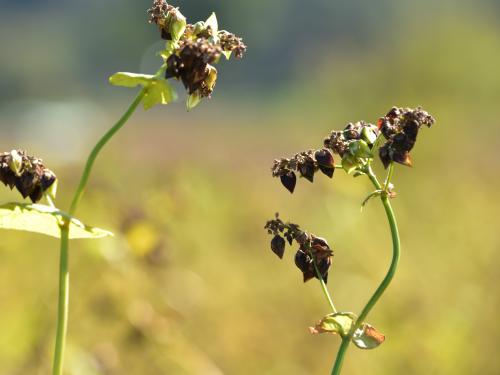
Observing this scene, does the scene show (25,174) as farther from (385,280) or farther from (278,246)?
(385,280)

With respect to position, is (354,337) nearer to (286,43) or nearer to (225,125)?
(225,125)

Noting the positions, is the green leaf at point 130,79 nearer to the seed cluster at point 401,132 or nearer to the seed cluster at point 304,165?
the seed cluster at point 304,165

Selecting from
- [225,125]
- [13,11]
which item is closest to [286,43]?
[13,11]

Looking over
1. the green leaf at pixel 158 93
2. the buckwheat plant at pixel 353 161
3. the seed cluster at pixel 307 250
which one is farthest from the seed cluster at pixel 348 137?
the green leaf at pixel 158 93

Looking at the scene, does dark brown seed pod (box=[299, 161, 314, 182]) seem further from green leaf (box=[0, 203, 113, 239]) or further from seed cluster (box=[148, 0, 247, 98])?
green leaf (box=[0, 203, 113, 239])

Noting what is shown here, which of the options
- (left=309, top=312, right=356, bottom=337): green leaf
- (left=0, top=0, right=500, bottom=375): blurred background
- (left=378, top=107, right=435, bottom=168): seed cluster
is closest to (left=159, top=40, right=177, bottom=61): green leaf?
(left=378, top=107, right=435, bottom=168): seed cluster

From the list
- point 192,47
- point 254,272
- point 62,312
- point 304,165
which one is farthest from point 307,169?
point 254,272

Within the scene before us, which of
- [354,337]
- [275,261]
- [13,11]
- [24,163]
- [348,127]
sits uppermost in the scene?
[13,11]
